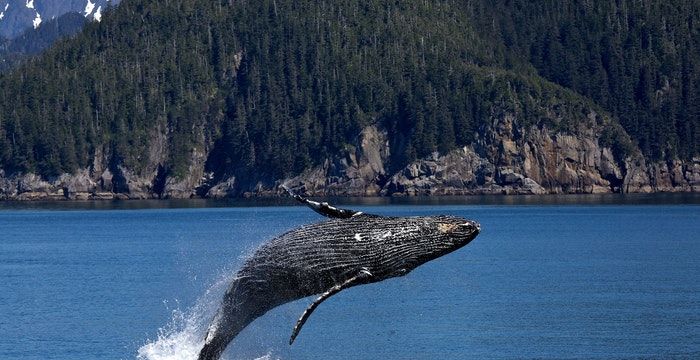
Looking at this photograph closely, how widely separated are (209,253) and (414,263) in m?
59.8

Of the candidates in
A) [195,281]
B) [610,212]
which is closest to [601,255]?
[195,281]

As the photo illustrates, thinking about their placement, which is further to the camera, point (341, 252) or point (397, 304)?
point (397, 304)

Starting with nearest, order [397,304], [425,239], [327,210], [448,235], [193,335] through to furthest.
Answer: [448,235] → [425,239] → [327,210] → [193,335] → [397,304]

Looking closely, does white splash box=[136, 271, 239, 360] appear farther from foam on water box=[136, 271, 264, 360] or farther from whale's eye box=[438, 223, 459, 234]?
whale's eye box=[438, 223, 459, 234]

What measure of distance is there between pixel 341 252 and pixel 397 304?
31442mm

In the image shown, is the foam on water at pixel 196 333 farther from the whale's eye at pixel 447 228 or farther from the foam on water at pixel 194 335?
the whale's eye at pixel 447 228

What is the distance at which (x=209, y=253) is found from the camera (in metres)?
79.6

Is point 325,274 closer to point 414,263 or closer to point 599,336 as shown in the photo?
point 414,263

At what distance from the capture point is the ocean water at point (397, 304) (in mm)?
38938

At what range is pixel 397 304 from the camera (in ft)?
170

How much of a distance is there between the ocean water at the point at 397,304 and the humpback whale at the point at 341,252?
1.24 meters

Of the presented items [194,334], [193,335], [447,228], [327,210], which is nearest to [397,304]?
[193,335]

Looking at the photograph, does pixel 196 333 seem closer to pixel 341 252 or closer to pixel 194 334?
pixel 194 334

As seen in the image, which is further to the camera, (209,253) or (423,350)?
(209,253)
